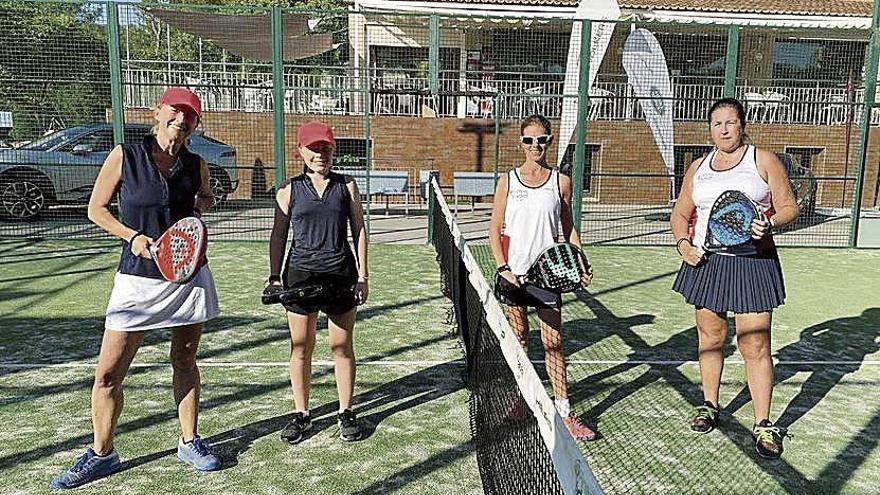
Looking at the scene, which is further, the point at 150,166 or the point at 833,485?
the point at 833,485

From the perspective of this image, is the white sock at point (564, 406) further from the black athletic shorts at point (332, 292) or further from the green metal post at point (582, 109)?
the green metal post at point (582, 109)

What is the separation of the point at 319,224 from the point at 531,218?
1.28 meters

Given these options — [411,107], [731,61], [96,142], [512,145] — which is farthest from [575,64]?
[96,142]

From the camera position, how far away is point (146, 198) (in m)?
3.69

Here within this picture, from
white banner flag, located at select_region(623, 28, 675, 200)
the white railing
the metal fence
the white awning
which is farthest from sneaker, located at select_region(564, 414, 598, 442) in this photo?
the white awning

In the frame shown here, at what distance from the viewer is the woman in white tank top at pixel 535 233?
4.67 meters

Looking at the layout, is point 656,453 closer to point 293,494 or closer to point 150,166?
point 293,494

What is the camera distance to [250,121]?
16.2 metres

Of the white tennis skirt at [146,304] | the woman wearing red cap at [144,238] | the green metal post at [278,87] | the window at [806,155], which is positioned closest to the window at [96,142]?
the green metal post at [278,87]

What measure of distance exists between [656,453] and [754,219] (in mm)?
1467

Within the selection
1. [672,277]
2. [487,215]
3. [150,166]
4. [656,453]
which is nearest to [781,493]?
[656,453]

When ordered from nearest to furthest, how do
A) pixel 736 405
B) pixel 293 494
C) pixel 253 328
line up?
pixel 293 494 < pixel 736 405 < pixel 253 328

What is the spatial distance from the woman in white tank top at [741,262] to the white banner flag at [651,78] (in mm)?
9119

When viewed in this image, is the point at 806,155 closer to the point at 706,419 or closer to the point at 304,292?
the point at 706,419
